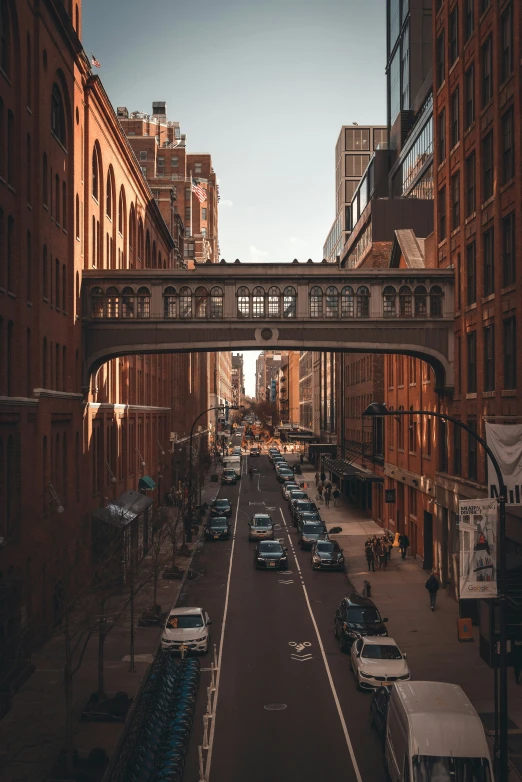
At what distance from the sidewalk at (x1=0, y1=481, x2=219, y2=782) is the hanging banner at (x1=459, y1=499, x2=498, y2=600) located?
8967mm

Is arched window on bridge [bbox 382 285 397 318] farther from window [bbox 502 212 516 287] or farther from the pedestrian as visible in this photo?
the pedestrian

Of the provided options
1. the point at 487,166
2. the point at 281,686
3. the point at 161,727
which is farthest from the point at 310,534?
the point at 161,727

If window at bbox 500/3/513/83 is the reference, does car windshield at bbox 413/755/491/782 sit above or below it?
below

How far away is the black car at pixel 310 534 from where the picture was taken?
160 ft

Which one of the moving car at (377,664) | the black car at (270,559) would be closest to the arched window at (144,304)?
the black car at (270,559)

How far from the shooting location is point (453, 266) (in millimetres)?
35594

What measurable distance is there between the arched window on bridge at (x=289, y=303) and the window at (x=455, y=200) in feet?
26.1

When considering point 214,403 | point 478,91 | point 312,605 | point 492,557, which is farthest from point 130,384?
point 214,403

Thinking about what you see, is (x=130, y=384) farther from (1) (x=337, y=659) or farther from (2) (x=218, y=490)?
(2) (x=218, y=490)

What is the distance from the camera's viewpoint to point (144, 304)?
38.4 meters

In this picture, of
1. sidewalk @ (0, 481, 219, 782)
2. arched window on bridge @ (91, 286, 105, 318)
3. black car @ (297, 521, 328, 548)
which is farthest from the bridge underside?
black car @ (297, 521, 328, 548)

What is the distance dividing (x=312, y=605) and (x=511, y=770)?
1685 cm

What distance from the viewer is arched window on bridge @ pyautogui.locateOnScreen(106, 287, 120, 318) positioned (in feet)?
124

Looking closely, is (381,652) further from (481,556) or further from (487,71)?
(487,71)
